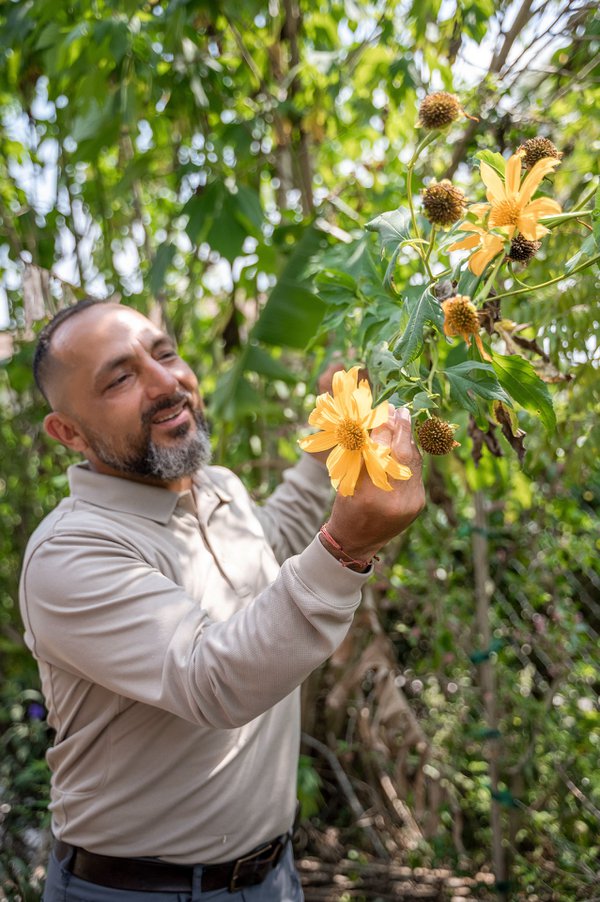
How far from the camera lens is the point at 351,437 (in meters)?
0.82

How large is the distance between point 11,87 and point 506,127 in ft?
7.43

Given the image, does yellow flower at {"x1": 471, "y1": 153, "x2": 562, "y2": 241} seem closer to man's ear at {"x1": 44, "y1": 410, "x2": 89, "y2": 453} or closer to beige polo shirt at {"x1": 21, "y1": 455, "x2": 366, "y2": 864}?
beige polo shirt at {"x1": 21, "y1": 455, "x2": 366, "y2": 864}

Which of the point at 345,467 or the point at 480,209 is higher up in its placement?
the point at 480,209

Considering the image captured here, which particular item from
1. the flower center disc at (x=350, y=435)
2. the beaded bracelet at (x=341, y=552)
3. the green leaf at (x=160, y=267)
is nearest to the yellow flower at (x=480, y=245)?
the flower center disc at (x=350, y=435)

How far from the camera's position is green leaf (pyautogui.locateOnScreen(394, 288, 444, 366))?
81 centimetres

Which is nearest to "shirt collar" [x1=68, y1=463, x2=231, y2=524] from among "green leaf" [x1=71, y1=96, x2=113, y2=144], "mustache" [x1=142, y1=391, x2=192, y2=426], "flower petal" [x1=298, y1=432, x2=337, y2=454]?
"mustache" [x1=142, y1=391, x2=192, y2=426]

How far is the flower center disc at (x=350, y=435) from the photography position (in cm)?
81

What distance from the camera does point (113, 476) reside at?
1514 millimetres

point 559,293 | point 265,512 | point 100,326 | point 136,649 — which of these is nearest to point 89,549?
point 136,649

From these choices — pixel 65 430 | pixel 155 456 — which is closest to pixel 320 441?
pixel 155 456

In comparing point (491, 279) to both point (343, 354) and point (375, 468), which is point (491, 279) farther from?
point (343, 354)

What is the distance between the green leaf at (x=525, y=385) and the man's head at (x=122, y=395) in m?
0.76

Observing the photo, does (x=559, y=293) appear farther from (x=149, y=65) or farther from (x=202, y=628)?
(x=149, y=65)

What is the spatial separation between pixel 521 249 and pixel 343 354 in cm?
55
